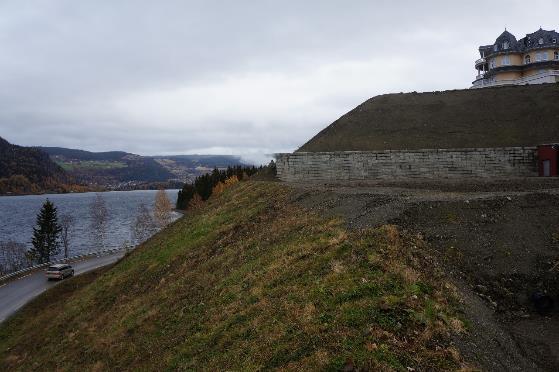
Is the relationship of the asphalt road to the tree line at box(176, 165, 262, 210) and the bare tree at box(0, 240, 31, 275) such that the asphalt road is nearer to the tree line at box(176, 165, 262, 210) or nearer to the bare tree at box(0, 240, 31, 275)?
the bare tree at box(0, 240, 31, 275)

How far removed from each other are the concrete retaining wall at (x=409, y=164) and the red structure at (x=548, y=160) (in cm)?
145

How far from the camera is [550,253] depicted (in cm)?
1305

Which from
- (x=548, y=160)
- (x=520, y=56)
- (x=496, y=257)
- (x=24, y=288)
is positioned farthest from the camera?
(x=520, y=56)

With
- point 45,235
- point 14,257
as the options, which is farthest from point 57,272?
point 14,257

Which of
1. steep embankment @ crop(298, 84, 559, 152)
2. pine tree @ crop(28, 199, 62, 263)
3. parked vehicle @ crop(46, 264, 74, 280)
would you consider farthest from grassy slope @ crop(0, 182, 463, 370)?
pine tree @ crop(28, 199, 62, 263)

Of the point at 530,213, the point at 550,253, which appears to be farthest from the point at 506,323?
the point at 530,213

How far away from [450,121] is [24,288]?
4626 cm

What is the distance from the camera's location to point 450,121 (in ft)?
142

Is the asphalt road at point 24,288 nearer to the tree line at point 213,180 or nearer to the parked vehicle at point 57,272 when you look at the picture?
the parked vehicle at point 57,272

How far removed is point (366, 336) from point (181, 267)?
15.8 meters

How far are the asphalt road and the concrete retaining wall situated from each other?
24.8 metres

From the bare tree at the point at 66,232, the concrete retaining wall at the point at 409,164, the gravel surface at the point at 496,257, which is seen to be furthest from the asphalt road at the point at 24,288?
the gravel surface at the point at 496,257

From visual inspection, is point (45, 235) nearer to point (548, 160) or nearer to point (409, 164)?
point (409, 164)

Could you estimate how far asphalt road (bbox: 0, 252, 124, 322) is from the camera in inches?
1371
